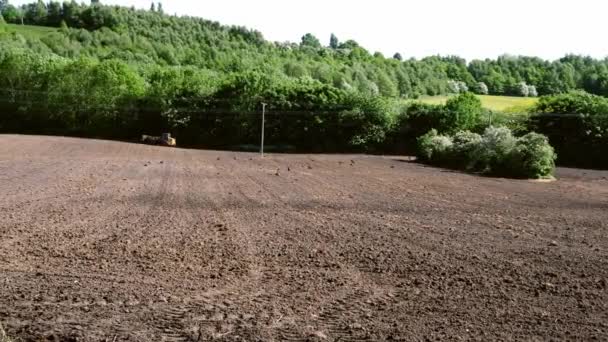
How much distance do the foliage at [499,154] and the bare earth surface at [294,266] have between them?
413 inches

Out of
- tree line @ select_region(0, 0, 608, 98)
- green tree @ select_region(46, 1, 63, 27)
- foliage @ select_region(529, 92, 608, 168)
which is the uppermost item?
green tree @ select_region(46, 1, 63, 27)

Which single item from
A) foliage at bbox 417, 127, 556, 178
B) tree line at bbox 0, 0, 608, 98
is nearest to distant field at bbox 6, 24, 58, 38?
tree line at bbox 0, 0, 608, 98

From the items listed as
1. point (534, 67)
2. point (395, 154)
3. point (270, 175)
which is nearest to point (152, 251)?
point (270, 175)

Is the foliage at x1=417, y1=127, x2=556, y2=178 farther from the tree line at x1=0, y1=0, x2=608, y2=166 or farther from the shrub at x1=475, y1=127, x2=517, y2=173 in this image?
the tree line at x1=0, y1=0, x2=608, y2=166

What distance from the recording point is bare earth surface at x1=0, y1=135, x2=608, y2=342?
21.4ft

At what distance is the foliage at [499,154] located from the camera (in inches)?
1155

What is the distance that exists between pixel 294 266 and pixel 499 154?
78.7ft

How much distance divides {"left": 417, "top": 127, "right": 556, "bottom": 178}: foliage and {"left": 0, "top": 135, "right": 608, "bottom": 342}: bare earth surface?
10490 millimetres

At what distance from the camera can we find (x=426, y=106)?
179 feet

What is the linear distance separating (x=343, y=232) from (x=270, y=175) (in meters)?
14.1

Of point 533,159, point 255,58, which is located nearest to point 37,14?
point 255,58

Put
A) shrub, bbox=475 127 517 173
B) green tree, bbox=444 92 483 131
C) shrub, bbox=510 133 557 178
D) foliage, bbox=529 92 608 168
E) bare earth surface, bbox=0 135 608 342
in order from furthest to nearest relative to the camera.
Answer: green tree, bbox=444 92 483 131 → foliage, bbox=529 92 608 168 → shrub, bbox=475 127 517 173 → shrub, bbox=510 133 557 178 → bare earth surface, bbox=0 135 608 342

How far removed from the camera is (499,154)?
103 ft

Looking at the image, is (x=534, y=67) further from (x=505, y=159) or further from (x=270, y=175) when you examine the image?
(x=270, y=175)
